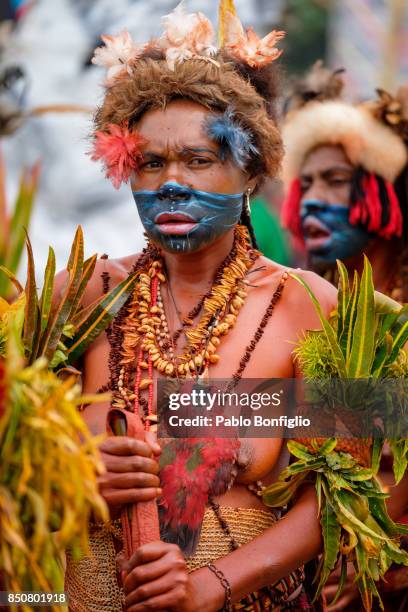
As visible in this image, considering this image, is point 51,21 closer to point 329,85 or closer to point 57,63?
point 57,63

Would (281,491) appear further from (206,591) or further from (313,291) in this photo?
(313,291)

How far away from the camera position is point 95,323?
315 cm

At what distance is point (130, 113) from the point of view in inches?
129

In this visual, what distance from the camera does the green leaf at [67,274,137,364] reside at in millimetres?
3127

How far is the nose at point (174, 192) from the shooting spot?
3.16m

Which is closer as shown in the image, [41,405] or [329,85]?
[41,405]

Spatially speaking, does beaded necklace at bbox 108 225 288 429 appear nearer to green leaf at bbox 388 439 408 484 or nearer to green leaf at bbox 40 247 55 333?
green leaf at bbox 40 247 55 333

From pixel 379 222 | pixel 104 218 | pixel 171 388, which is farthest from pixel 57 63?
pixel 171 388

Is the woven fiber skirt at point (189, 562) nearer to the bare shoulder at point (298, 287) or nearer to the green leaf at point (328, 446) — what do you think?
the green leaf at point (328, 446)

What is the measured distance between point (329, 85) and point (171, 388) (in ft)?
8.45

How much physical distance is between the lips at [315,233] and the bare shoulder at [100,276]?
1.62 meters

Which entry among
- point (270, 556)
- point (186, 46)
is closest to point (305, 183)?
point (186, 46)

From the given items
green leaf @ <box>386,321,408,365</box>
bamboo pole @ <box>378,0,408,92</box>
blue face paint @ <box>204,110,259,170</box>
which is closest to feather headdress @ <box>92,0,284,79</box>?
blue face paint @ <box>204,110,259,170</box>

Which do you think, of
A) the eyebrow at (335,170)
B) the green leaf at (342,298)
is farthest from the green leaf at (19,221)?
the green leaf at (342,298)
